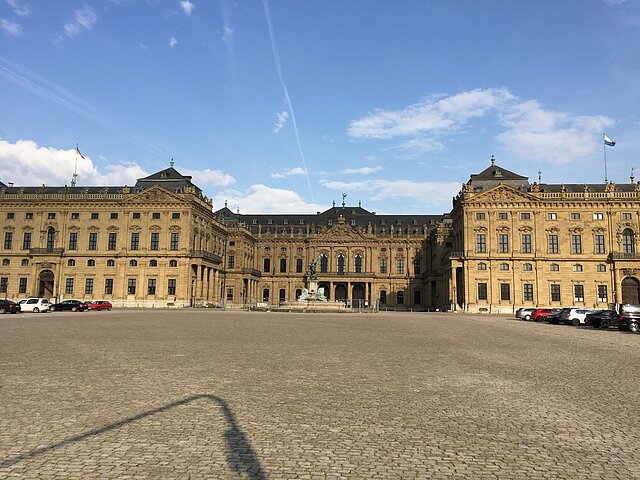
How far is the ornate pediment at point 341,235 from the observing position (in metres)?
101

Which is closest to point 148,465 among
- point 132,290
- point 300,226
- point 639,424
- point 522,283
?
point 639,424

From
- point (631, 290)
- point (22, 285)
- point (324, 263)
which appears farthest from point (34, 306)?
point (631, 290)

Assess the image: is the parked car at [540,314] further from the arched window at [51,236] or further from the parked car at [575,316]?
the arched window at [51,236]

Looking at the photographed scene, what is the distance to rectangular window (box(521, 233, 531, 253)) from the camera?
67.5 meters

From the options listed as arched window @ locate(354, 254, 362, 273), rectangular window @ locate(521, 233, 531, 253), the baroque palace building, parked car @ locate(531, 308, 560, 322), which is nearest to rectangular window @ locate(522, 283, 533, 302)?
the baroque palace building

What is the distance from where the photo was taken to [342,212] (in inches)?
4326

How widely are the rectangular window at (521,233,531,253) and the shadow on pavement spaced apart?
2590 inches

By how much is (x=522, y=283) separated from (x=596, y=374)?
57207 mm

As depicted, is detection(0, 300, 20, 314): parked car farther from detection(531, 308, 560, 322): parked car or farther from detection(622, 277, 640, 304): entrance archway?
detection(622, 277, 640, 304): entrance archway

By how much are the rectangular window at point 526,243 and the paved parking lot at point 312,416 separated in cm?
5487

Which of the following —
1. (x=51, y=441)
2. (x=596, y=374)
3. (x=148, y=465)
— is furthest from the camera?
(x=596, y=374)

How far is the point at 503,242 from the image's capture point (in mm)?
67812

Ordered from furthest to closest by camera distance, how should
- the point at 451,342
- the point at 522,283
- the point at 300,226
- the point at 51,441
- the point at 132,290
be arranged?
the point at 300,226, the point at 132,290, the point at 522,283, the point at 451,342, the point at 51,441

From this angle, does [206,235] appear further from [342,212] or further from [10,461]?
[10,461]
